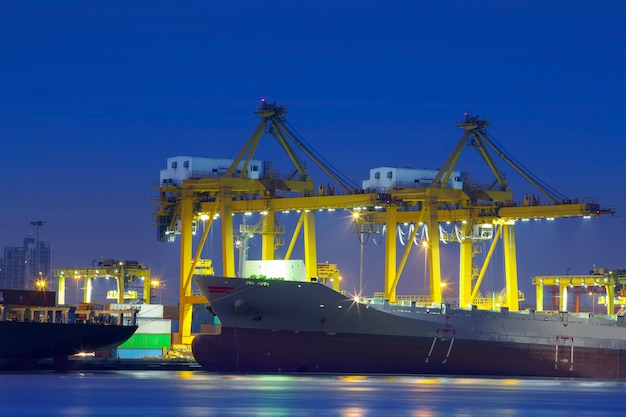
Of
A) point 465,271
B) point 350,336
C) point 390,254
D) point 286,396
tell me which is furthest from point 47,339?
point 465,271

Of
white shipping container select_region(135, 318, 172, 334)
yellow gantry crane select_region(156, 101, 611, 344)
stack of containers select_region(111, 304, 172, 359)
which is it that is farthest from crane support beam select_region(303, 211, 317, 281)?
white shipping container select_region(135, 318, 172, 334)

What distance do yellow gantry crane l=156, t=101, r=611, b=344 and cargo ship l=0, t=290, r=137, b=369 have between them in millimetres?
9168

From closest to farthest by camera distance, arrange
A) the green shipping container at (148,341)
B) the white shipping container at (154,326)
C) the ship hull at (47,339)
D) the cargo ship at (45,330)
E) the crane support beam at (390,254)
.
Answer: the ship hull at (47,339) → the cargo ship at (45,330) → the crane support beam at (390,254) → the green shipping container at (148,341) → the white shipping container at (154,326)

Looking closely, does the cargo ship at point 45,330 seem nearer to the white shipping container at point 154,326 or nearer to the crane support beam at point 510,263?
the white shipping container at point 154,326

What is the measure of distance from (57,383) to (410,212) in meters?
30.3

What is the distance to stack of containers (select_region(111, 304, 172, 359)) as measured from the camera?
234 feet

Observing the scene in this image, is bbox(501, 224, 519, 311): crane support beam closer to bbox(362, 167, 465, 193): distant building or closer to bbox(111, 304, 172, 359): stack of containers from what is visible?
bbox(362, 167, 465, 193): distant building

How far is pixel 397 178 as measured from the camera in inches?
2419

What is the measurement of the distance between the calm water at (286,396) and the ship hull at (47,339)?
1712mm

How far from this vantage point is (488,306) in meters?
64.4

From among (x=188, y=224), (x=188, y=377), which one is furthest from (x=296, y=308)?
(x=188, y=224)

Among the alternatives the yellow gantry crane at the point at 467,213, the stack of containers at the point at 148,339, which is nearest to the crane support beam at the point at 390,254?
the yellow gantry crane at the point at 467,213

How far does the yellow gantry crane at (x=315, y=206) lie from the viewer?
59.1 metres

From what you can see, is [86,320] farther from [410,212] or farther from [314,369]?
[410,212]
